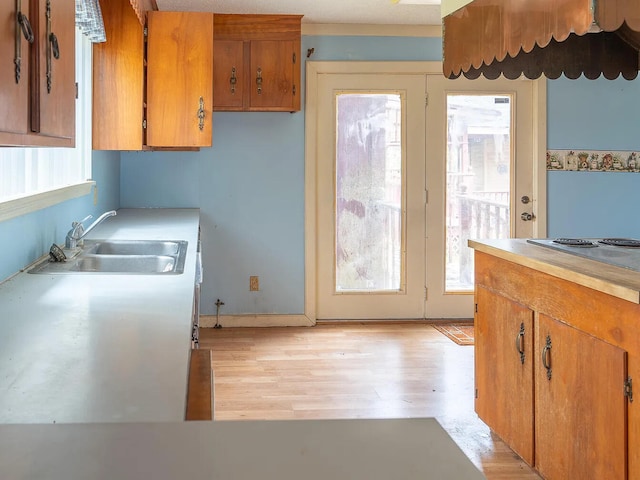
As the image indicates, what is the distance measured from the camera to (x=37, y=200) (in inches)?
108

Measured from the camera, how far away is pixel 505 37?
2.48 m

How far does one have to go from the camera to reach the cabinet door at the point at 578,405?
2.13 m

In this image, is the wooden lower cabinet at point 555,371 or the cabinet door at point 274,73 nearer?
the wooden lower cabinet at point 555,371

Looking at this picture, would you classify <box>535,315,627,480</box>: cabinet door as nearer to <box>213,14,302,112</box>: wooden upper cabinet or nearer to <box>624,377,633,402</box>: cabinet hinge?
<box>624,377,633,402</box>: cabinet hinge

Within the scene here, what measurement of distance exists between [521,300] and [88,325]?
5.75 ft

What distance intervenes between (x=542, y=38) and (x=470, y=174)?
3.40m

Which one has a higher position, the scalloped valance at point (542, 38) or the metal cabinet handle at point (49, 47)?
the scalloped valance at point (542, 38)

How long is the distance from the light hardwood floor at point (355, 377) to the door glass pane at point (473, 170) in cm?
72

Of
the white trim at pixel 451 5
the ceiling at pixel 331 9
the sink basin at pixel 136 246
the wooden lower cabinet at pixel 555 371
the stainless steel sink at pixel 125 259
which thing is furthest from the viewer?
the ceiling at pixel 331 9

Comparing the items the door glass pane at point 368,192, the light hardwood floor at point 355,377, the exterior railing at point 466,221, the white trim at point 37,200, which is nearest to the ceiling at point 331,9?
the door glass pane at point 368,192

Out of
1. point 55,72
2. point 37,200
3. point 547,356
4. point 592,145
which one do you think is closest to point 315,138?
point 592,145

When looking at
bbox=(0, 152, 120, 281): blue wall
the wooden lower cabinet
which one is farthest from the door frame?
the wooden lower cabinet

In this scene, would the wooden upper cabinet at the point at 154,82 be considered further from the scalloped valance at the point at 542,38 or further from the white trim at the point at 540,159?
the white trim at the point at 540,159

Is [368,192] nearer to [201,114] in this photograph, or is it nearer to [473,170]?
[473,170]
